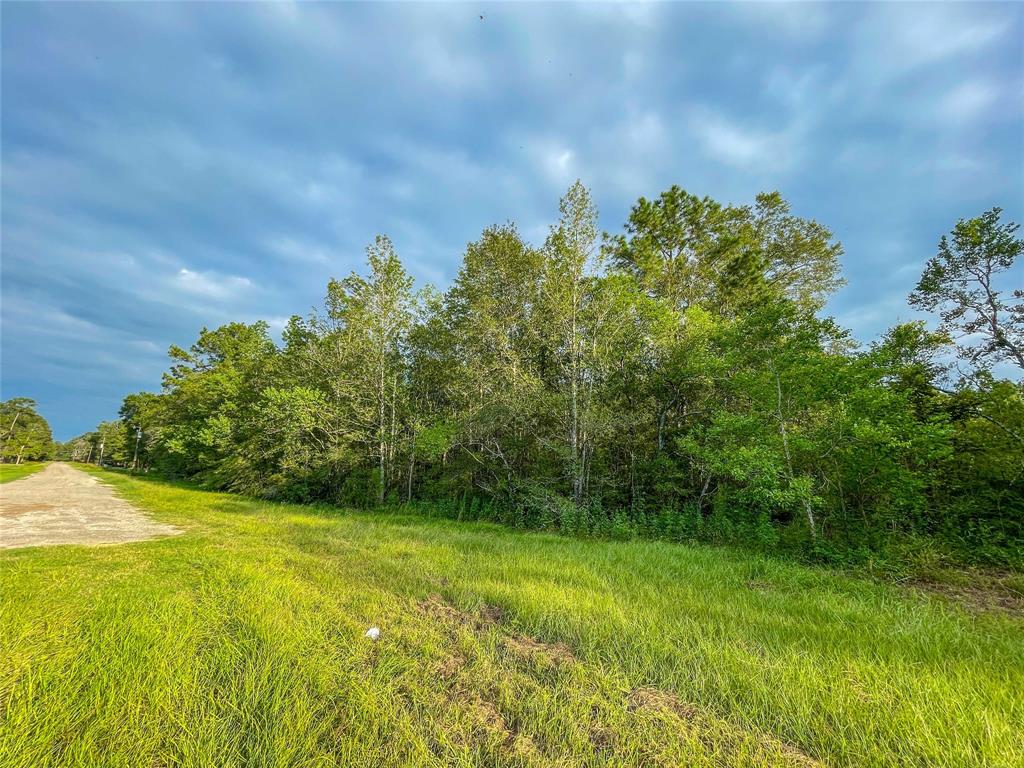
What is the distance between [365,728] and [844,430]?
8.59 m

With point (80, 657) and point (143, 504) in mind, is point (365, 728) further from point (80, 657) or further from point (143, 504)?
point (143, 504)

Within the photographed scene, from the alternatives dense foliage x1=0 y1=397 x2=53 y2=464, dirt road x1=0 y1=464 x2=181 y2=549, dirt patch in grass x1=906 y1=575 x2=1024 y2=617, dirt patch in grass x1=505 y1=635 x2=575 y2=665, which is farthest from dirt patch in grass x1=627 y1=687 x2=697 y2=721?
dense foliage x1=0 y1=397 x2=53 y2=464

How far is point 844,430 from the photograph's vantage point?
6.93 m

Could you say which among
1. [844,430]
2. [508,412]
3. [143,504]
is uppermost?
[508,412]

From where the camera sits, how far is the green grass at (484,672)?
5.96ft

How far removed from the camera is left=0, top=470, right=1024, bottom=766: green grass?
1.82 m

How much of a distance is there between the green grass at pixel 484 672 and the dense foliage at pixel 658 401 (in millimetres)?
3400

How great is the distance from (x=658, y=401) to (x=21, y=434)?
292 ft

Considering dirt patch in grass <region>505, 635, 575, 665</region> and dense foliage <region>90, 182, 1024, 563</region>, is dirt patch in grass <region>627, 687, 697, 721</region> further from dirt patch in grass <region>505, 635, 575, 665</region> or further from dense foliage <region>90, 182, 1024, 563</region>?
dense foliage <region>90, 182, 1024, 563</region>

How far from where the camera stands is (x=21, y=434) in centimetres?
5541

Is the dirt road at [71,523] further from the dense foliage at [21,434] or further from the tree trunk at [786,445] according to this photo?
the dense foliage at [21,434]

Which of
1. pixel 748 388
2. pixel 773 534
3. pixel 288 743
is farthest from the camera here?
pixel 748 388

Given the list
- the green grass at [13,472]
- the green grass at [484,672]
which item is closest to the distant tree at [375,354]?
the green grass at [484,672]

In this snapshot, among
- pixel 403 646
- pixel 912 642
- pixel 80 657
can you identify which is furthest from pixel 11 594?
pixel 912 642
